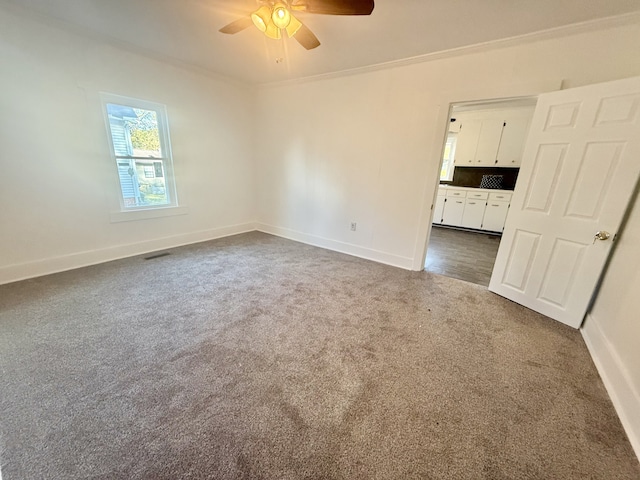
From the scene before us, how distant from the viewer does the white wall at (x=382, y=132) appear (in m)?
2.27

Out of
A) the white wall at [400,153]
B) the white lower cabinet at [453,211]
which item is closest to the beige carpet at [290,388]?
the white wall at [400,153]

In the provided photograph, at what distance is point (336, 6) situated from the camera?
67.0 inches

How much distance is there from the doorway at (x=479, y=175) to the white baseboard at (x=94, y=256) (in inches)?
167

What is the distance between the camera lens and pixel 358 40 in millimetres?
2594

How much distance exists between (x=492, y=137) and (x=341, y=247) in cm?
435

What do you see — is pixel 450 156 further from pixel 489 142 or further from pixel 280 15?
pixel 280 15

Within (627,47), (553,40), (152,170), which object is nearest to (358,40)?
(553,40)

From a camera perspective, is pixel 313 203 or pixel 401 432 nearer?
pixel 401 432

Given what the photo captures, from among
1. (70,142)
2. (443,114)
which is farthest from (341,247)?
(70,142)

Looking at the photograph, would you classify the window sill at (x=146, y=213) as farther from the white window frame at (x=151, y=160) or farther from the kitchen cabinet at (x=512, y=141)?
the kitchen cabinet at (x=512, y=141)

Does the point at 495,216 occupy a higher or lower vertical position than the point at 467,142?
lower

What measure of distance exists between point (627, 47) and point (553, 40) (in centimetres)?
51

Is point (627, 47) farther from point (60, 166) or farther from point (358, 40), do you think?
point (60, 166)

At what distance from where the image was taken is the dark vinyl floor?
11.1 feet
